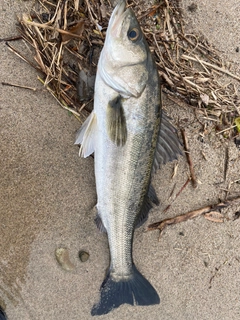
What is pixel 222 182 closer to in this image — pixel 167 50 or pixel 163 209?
pixel 163 209

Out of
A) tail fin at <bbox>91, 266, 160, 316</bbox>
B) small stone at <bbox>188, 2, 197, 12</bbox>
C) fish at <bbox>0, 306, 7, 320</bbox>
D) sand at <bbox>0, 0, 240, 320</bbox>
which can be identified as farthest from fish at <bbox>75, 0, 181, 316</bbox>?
small stone at <bbox>188, 2, 197, 12</bbox>

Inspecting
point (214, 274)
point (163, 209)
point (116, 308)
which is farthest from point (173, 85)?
point (116, 308)

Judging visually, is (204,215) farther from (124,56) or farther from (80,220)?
(124,56)

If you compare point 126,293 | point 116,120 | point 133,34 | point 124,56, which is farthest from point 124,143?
point 126,293

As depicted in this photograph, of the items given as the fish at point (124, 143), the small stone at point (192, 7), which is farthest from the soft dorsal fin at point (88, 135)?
the small stone at point (192, 7)

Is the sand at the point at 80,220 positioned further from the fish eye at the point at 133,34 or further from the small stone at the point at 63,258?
the fish eye at the point at 133,34
